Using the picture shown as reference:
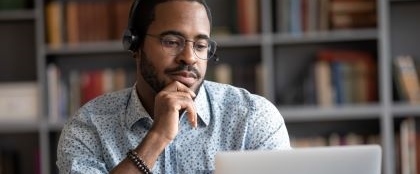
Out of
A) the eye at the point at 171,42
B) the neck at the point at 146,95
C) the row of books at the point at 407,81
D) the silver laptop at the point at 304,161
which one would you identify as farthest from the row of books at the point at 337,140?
the silver laptop at the point at 304,161

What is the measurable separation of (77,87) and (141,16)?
2.05 metres

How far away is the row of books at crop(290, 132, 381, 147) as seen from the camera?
371 centimetres

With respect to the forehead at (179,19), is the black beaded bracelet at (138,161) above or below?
below

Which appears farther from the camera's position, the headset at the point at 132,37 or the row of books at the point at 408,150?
the row of books at the point at 408,150

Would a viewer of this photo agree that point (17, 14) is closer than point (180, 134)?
No

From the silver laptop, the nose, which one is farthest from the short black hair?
the silver laptop

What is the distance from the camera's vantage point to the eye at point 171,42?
1.68 metres

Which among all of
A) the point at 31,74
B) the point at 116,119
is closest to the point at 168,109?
the point at 116,119

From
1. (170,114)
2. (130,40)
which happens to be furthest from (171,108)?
(130,40)

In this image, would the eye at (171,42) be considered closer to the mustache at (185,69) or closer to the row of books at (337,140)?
the mustache at (185,69)

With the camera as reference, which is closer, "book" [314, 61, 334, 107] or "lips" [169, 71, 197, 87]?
"lips" [169, 71, 197, 87]

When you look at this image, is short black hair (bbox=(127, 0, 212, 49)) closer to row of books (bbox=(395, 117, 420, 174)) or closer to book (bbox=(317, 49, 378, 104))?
book (bbox=(317, 49, 378, 104))

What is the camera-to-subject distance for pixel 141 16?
174cm

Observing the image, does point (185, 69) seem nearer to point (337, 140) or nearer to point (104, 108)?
point (104, 108)
